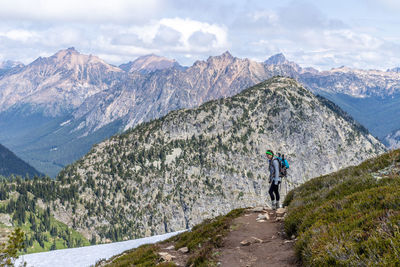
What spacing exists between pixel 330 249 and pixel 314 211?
5.36 meters

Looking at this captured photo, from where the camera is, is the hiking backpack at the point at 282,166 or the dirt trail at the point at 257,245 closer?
the dirt trail at the point at 257,245

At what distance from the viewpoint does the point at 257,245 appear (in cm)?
1439

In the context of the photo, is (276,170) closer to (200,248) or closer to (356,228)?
(200,248)

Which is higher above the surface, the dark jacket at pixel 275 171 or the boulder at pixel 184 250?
the dark jacket at pixel 275 171

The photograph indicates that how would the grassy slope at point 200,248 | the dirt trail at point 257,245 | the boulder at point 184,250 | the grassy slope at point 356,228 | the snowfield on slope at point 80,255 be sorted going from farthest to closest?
the snowfield on slope at point 80,255
the boulder at point 184,250
the grassy slope at point 200,248
the dirt trail at point 257,245
the grassy slope at point 356,228

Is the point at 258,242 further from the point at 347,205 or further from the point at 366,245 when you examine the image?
the point at 366,245

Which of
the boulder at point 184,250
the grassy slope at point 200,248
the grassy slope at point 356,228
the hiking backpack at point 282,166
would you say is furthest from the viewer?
the hiking backpack at point 282,166

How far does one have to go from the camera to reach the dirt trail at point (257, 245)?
Result: 12.2 meters

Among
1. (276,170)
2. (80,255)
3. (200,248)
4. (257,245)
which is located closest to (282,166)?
(276,170)

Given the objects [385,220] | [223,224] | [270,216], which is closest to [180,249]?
[223,224]

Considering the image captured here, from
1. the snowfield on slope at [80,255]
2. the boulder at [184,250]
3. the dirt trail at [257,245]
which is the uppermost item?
the dirt trail at [257,245]

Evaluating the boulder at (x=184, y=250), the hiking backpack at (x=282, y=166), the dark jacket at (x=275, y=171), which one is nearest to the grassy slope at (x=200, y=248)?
the boulder at (x=184, y=250)

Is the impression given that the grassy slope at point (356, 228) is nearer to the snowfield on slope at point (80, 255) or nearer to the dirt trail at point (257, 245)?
the dirt trail at point (257, 245)

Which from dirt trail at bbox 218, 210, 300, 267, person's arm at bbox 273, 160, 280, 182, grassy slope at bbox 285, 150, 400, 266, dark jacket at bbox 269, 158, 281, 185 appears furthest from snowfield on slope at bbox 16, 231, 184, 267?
grassy slope at bbox 285, 150, 400, 266
